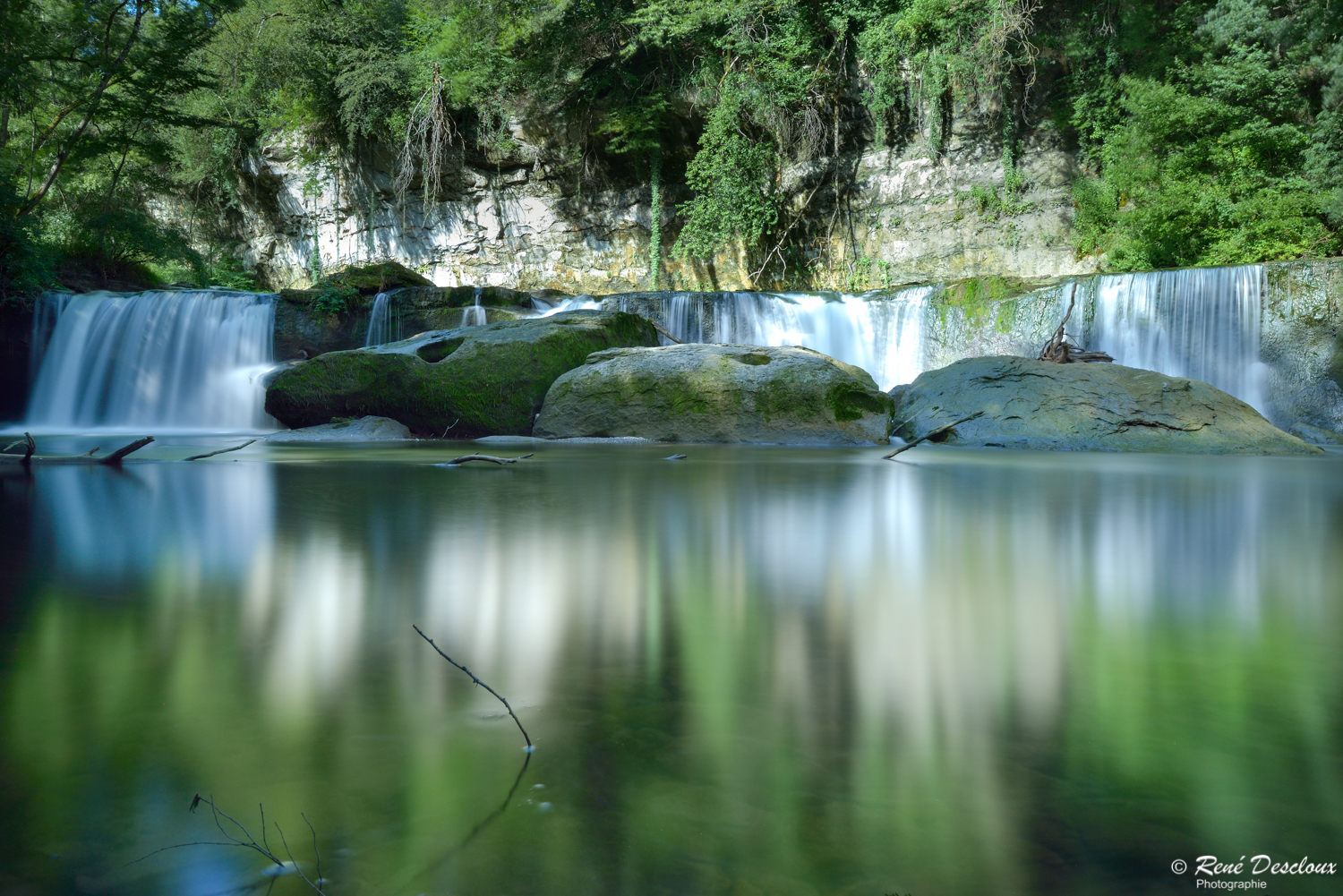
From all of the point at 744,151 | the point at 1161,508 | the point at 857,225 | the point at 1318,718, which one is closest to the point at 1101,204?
the point at 857,225

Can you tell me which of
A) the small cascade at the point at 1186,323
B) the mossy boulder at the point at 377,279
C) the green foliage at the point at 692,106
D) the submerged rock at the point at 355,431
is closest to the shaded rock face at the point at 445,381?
the submerged rock at the point at 355,431

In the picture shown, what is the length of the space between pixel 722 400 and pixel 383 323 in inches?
299

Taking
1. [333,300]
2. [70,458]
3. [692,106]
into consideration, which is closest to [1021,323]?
[692,106]

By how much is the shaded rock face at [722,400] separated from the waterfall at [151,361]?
5948 millimetres

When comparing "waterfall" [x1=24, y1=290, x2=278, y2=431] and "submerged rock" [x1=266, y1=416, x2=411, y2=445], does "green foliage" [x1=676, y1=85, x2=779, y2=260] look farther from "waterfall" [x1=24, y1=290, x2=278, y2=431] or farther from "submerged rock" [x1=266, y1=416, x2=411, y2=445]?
"submerged rock" [x1=266, y1=416, x2=411, y2=445]

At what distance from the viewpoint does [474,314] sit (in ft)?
42.3

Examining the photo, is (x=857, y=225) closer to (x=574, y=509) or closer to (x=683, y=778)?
(x=574, y=509)

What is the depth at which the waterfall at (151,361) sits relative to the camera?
12312 millimetres

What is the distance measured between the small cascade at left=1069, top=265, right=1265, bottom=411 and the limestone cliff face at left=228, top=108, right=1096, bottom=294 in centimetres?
562

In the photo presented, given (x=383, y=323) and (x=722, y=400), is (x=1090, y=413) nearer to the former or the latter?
(x=722, y=400)

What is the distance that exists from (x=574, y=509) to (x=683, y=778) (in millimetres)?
2453

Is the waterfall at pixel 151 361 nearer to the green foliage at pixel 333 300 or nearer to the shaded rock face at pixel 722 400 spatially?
the green foliage at pixel 333 300

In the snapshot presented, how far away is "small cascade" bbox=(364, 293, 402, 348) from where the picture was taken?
1346 cm

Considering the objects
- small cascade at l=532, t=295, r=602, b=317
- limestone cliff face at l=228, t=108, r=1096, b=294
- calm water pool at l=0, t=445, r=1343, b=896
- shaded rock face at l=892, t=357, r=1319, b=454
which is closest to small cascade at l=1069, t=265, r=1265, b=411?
shaded rock face at l=892, t=357, r=1319, b=454
